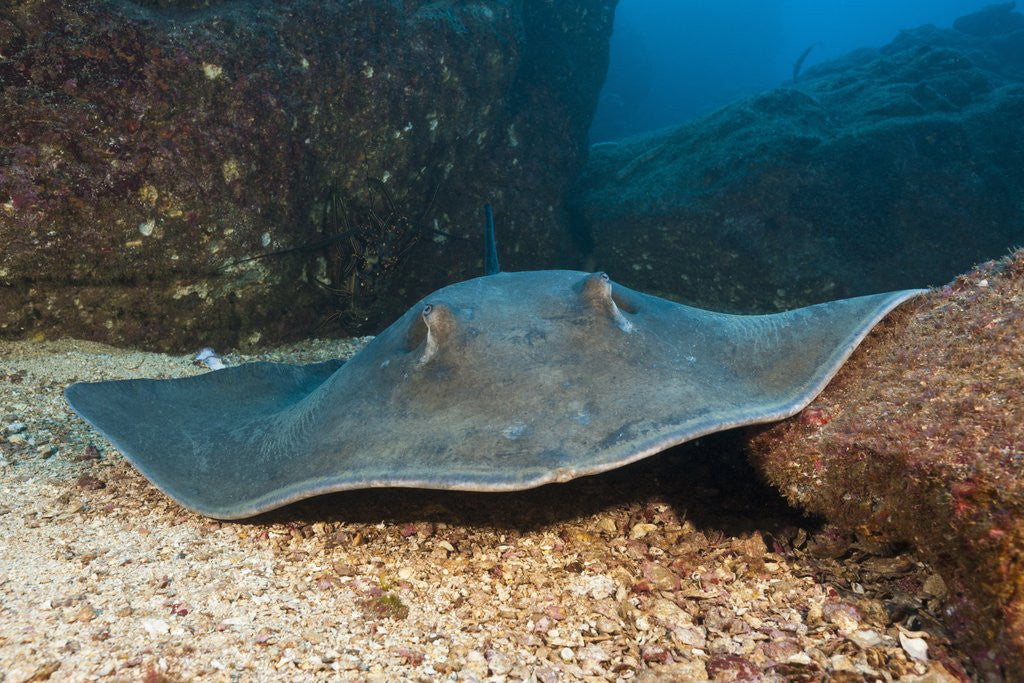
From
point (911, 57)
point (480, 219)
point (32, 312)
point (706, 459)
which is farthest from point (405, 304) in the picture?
point (911, 57)

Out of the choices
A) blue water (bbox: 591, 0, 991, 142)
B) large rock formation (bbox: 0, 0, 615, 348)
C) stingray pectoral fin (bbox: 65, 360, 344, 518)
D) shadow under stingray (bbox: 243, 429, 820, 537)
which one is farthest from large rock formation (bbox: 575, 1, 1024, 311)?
blue water (bbox: 591, 0, 991, 142)

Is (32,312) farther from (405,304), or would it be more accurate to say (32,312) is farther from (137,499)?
(405,304)

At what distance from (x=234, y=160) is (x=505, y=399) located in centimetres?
386

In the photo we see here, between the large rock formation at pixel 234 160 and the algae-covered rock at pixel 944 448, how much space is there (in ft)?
14.9

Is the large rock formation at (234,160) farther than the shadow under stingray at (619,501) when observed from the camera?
Yes

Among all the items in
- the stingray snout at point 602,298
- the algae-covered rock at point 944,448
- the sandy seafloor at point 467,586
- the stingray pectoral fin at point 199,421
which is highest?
the stingray snout at point 602,298

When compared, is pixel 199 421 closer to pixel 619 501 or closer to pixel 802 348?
pixel 619 501

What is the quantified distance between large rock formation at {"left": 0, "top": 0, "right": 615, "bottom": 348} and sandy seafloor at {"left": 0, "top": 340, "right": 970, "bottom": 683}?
78.7 inches

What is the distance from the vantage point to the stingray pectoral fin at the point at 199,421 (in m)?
2.34

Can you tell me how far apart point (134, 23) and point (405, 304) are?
3.86 metres

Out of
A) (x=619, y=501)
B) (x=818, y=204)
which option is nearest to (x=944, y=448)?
(x=619, y=501)

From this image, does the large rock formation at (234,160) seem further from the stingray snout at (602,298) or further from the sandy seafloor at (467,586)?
the stingray snout at (602,298)

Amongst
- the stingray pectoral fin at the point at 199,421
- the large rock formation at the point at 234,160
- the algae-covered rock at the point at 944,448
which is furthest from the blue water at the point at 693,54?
the algae-covered rock at the point at 944,448

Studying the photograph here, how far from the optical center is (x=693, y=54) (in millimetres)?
53000
